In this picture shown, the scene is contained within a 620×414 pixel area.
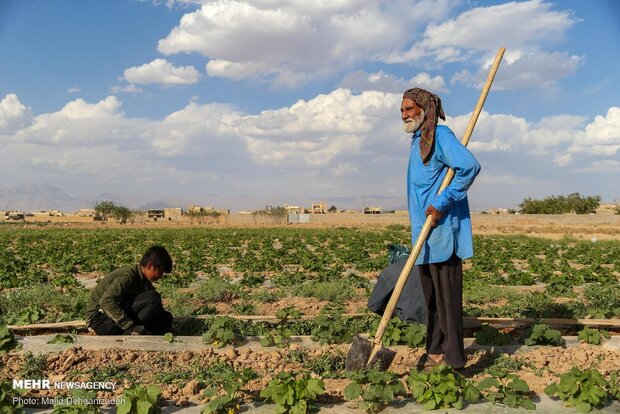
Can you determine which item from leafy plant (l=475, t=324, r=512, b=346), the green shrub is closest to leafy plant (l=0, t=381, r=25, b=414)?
leafy plant (l=475, t=324, r=512, b=346)

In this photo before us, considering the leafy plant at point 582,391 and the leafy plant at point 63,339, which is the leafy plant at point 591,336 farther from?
the leafy plant at point 63,339

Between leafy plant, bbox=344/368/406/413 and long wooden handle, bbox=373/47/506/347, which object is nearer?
leafy plant, bbox=344/368/406/413

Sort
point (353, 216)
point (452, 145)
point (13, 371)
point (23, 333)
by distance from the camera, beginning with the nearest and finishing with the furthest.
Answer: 1. point (452, 145)
2. point (13, 371)
3. point (23, 333)
4. point (353, 216)

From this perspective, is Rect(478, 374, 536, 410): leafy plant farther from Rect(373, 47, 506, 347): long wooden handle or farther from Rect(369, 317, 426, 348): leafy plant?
Rect(369, 317, 426, 348): leafy plant

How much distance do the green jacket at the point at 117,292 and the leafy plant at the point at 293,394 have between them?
2.14 meters

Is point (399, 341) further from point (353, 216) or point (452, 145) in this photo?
point (353, 216)

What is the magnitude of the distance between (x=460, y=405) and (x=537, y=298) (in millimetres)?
4606

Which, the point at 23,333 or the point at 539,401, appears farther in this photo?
the point at 23,333

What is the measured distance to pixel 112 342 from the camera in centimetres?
476

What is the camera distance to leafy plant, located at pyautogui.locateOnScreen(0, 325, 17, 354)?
4609mm

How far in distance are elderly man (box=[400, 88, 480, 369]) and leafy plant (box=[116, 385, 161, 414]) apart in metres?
2.08

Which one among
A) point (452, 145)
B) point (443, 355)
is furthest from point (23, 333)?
point (452, 145)

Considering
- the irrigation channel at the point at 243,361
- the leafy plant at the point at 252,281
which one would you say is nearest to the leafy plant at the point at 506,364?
the irrigation channel at the point at 243,361

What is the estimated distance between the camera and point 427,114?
13.2 feet
